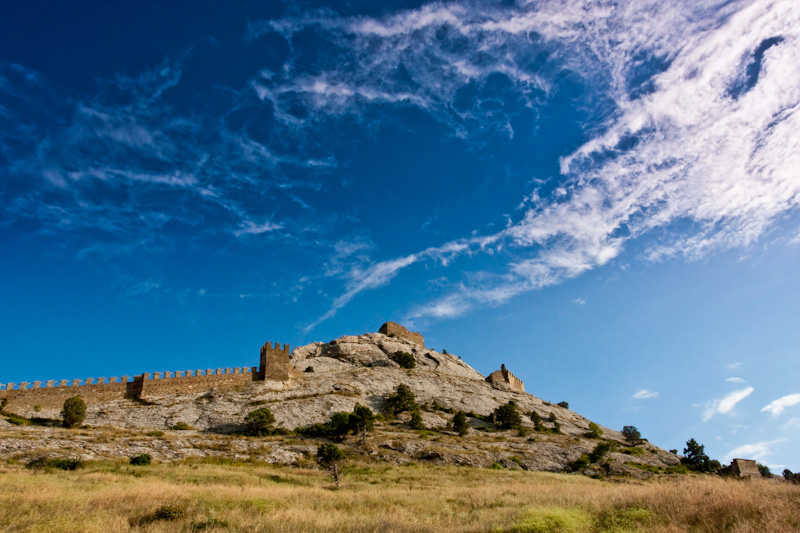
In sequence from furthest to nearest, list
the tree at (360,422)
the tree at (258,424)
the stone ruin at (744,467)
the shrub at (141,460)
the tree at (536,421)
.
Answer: the tree at (536,421) < the stone ruin at (744,467) < the tree at (360,422) < the tree at (258,424) < the shrub at (141,460)

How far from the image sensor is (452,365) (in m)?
88.9

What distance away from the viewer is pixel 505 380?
8731 cm

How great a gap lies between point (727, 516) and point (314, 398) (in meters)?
53.3

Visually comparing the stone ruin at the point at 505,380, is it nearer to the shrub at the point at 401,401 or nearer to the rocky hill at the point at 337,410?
the rocky hill at the point at 337,410

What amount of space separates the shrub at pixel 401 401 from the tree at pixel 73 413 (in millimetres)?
34544

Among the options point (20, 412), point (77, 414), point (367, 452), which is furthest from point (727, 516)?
point (20, 412)

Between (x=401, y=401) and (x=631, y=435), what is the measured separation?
37.0m

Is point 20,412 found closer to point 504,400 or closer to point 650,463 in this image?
point 504,400

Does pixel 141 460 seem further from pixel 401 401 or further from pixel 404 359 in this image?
pixel 404 359

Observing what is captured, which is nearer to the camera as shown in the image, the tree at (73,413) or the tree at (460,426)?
the tree at (73,413)

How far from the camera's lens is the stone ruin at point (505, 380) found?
275 feet

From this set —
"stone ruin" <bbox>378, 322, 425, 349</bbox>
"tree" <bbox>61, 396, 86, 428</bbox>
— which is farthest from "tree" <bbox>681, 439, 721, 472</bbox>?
"tree" <bbox>61, 396, 86, 428</bbox>

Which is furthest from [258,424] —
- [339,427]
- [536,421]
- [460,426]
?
[536,421]

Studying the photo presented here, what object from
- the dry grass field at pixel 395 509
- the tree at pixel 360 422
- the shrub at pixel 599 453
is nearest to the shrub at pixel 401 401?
the tree at pixel 360 422
